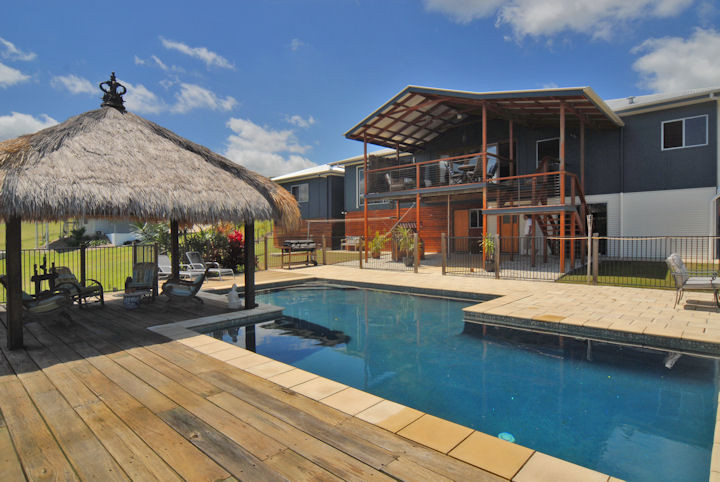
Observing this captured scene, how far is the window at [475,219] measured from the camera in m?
18.1

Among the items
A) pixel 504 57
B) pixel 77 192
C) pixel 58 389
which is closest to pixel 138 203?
pixel 77 192

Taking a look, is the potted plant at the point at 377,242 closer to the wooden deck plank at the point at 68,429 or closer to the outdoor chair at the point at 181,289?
the outdoor chair at the point at 181,289

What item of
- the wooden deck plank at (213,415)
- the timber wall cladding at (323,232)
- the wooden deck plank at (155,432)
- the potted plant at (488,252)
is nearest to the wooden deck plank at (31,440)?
the wooden deck plank at (155,432)

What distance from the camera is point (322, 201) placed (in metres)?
23.5

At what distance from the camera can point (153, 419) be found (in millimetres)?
2955

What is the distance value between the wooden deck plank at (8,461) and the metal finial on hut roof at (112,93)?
5.71 metres

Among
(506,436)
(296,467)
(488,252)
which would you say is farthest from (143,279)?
(488,252)

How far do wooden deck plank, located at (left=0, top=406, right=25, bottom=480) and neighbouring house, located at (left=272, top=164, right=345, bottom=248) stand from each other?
1958 centimetres

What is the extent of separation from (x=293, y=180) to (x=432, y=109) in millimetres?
11380

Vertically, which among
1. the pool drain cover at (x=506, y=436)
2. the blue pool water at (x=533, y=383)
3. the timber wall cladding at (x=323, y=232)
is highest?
the timber wall cladding at (x=323, y=232)

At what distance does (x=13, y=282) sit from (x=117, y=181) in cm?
164

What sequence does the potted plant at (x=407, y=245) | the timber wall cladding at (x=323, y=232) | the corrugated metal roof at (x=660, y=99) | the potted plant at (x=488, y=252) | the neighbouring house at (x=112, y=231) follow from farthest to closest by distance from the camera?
Result: 1. the neighbouring house at (x=112, y=231)
2. the timber wall cladding at (x=323, y=232)
3. the potted plant at (x=407, y=245)
4. the potted plant at (x=488, y=252)
5. the corrugated metal roof at (x=660, y=99)

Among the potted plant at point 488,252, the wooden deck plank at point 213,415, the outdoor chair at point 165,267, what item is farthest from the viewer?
the potted plant at point 488,252

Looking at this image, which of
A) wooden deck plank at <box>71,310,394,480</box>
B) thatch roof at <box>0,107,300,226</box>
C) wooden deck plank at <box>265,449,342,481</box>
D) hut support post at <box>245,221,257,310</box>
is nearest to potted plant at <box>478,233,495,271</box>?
thatch roof at <box>0,107,300,226</box>
